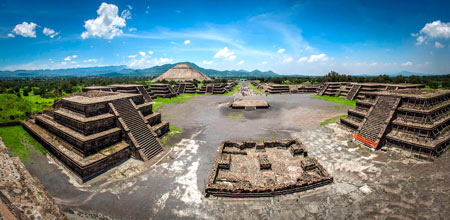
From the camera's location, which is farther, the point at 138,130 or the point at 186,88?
the point at 186,88

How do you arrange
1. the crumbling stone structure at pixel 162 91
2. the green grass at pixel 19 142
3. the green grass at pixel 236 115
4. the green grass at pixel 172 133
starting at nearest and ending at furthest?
the green grass at pixel 19 142
the green grass at pixel 172 133
the green grass at pixel 236 115
the crumbling stone structure at pixel 162 91

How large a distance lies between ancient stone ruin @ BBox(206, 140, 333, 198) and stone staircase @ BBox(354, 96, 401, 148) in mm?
7528

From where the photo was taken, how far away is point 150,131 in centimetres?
1973

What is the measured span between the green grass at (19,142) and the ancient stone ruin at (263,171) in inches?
697

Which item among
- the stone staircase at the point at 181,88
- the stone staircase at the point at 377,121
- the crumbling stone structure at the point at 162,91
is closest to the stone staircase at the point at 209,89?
the stone staircase at the point at 181,88

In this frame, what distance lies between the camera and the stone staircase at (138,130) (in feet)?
56.4

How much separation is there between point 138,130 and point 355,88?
5592 cm

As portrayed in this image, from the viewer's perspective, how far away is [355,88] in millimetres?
50438

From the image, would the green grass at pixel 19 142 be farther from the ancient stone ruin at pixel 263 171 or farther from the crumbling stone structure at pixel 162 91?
the crumbling stone structure at pixel 162 91

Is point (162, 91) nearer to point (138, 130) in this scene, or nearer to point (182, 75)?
point (138, 130)

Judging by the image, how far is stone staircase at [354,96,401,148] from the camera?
61.8ft

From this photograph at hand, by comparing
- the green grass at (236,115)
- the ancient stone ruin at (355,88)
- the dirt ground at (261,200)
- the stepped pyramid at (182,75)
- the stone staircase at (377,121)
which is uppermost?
the stepped pyramid at (182,75)

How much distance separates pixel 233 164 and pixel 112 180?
9.62 metres

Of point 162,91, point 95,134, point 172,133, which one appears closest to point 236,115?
point 172,133
